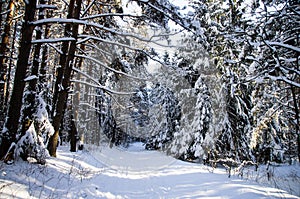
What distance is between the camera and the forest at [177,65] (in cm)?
533

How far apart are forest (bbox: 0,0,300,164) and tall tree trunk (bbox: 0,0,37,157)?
2cm

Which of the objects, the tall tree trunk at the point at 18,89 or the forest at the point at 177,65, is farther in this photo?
the forest at the point at 177,65

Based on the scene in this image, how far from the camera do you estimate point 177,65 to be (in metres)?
6.37

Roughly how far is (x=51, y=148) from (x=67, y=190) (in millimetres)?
3749

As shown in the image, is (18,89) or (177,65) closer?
(18,89)

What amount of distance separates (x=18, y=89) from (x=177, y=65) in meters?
4.29

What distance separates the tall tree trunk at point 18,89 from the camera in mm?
5062

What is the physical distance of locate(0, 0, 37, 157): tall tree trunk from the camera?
5.06 metres

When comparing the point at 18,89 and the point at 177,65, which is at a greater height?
the point at 177,65

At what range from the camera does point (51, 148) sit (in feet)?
26.1

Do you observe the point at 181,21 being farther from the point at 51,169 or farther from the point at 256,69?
the point at 51,169

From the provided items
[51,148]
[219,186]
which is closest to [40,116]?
[51,148]

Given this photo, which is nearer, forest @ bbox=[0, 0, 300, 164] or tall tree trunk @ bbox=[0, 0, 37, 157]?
tall tree trunk @ bbox=[0, 0, 37, 157]

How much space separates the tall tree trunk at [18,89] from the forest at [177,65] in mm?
23
